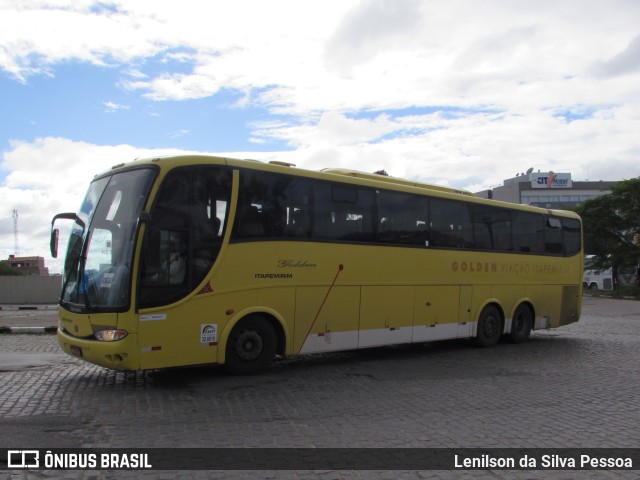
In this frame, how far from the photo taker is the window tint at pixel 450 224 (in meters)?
12.2

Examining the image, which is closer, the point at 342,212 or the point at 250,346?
the point at 250,346

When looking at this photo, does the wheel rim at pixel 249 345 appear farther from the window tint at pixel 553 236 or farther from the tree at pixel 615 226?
the tree at pixel 615 226

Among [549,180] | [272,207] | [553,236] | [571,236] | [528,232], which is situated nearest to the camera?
[272,207]

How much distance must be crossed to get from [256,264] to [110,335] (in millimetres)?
2406

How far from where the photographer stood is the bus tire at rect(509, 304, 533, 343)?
1451cm

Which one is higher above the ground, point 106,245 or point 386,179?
point 386,179

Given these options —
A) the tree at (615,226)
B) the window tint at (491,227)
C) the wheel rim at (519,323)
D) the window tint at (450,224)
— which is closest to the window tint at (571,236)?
the wheel rim at (519,323)

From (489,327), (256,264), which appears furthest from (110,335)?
(489,327)

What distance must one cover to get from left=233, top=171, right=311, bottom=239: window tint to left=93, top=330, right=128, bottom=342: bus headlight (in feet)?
7.13

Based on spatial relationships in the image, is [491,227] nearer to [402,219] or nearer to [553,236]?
[553,236]

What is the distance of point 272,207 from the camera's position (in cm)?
925

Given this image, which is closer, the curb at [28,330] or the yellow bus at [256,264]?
the yellow bus at [256,264]

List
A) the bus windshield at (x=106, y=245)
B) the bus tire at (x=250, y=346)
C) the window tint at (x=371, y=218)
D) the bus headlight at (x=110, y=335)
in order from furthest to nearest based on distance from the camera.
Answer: the window tint at (x=371, y=218), the bus tire at (x=250, y=346), the bus windshield at (x=106, y=245), the bus headlight at (x=110, y=335)

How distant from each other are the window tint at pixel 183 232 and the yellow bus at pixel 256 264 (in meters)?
0.02
